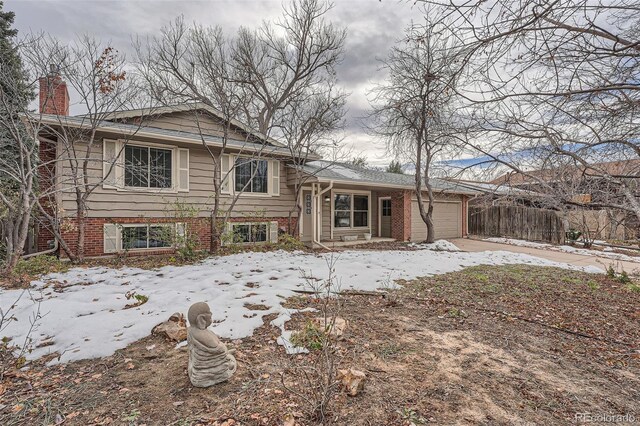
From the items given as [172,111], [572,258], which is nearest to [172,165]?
[172,111]

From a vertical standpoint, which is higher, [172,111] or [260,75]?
[260,75]

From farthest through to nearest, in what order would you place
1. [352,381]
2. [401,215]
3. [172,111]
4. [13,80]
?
[401,215], [172,111], [13,80], [352,381]

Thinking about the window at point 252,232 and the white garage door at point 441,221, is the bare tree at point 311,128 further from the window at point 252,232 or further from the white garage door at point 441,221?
the white garage door at point 441,221

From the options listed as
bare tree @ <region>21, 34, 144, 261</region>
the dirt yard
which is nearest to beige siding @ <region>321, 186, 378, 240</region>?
bare tree @ <region>21, 34, 144, 261</region>

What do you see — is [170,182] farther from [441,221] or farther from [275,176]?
[441,221]

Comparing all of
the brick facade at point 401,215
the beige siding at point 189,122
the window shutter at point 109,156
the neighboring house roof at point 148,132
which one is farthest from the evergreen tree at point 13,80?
the brick facade at point 401,215

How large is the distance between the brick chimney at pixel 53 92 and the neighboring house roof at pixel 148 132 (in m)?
0.24

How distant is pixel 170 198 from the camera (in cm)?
909

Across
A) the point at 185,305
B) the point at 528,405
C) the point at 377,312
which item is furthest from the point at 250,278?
the point at 528,405

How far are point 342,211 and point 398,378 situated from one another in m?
10.9

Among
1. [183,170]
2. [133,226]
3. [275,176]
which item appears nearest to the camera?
[133,226]

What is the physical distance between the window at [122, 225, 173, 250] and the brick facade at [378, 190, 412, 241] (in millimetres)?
8981

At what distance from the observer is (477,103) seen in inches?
128

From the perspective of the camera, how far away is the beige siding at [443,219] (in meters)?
13.8
